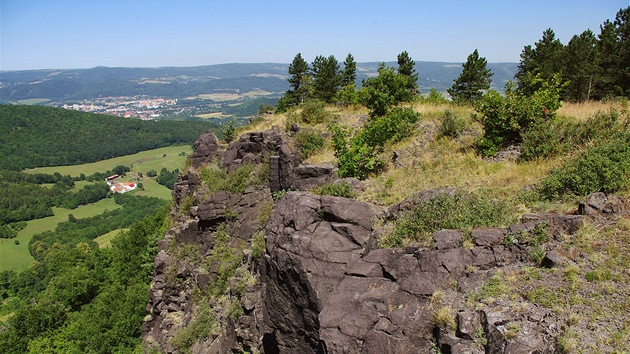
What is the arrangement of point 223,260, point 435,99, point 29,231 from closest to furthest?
point 223,260, point 435,99, point 29,231

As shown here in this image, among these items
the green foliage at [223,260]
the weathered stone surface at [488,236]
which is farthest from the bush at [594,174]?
the green foliage at [223,260]

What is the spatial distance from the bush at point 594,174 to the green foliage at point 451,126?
561cm

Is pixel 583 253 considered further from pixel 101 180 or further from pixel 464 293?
pixel 101 180

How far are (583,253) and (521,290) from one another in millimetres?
1462

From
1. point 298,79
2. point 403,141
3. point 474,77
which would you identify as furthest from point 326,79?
point 403,141

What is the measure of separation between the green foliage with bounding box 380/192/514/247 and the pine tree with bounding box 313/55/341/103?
27134mm

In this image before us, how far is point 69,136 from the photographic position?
156m

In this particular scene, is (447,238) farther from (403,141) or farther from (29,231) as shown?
(29,231)

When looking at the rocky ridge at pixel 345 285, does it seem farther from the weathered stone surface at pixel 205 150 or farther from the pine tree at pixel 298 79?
the pine tree at pixel 298 79

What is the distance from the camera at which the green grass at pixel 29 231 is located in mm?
74312

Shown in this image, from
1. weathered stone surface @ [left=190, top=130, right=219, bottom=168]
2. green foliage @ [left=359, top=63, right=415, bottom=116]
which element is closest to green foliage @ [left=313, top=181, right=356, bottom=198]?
green foliage @ [left=359, top=63, right=415, bottom=116]

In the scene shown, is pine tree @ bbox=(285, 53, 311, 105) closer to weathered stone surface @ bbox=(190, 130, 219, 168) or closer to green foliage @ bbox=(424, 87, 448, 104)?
weathered stone surface @ bbox=(190, 130, 219, 168)

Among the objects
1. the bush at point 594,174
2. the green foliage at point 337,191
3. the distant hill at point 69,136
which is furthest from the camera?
the distant hill at point 69,136

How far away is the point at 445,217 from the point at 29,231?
4389 inches
